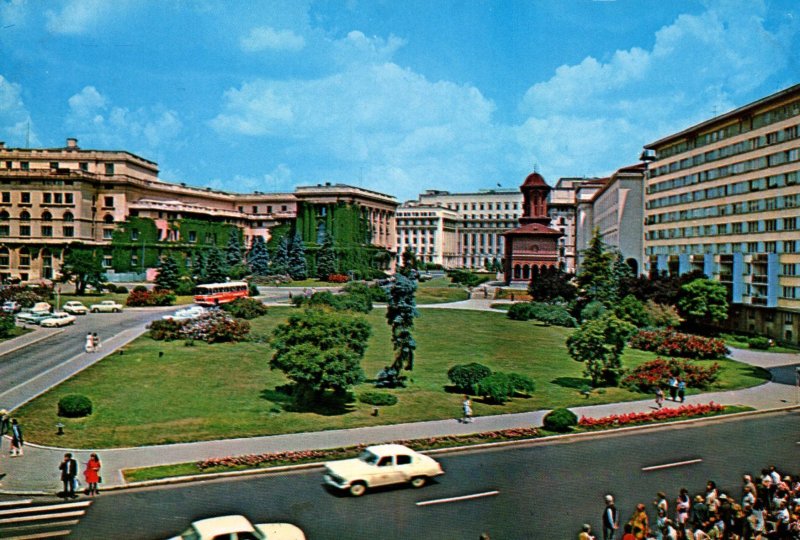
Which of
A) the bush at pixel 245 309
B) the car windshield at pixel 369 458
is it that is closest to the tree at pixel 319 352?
the car windshield at pixel 369 458

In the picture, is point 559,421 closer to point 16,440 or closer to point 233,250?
point 16,440

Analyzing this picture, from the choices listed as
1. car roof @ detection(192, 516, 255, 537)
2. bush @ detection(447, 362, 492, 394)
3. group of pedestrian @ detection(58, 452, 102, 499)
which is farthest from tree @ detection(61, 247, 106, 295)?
car roof @ detection(192, 516, 255, 537)

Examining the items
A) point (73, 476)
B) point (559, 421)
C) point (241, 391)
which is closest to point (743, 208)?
point (559, 421)

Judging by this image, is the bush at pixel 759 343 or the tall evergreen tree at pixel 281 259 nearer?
the bush at pixel 759 343

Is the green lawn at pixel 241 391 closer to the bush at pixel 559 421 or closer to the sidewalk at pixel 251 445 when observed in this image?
the sidewalk at pixel 251 445

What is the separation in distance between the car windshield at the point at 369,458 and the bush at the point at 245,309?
38.9 metres

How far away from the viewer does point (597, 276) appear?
68.5 meters

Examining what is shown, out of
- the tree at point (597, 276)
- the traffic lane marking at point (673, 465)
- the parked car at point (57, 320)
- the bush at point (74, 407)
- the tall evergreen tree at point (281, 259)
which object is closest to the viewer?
the traffic lane marking at point (673, 465)

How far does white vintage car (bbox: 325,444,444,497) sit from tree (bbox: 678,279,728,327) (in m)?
47.2

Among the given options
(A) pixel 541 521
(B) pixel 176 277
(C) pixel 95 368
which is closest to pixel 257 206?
(B) pixel 176 277

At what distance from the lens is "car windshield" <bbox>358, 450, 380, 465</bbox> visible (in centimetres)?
2277

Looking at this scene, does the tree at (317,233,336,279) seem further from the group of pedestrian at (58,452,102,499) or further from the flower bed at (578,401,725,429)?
the group of pedestrian at (58,452,102,499)

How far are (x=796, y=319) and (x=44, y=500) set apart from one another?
189ft

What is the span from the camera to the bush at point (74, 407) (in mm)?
29766
